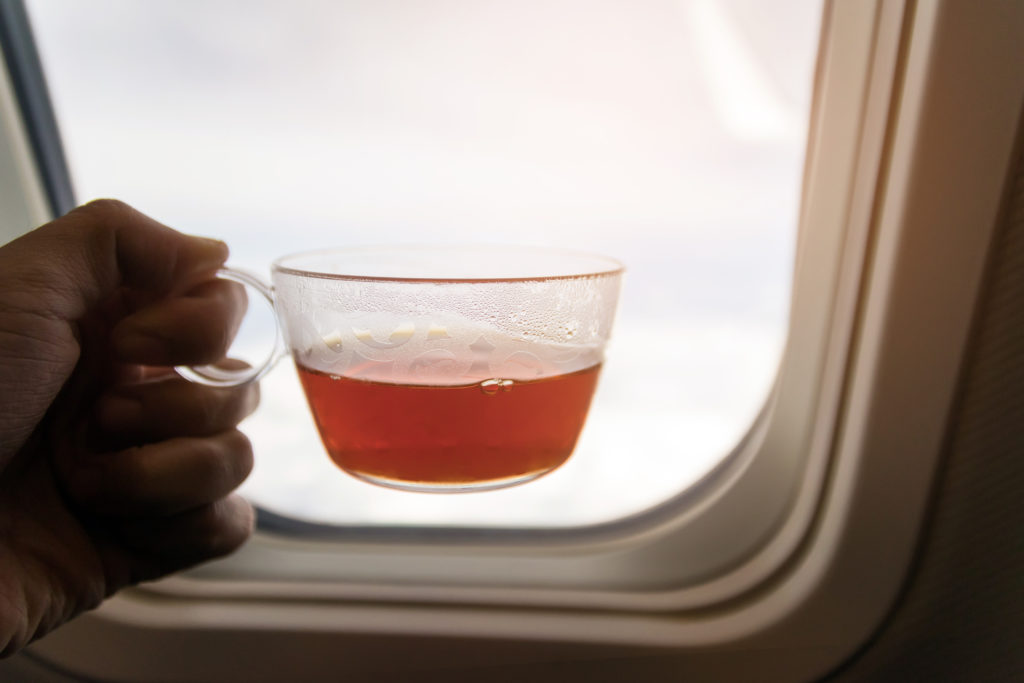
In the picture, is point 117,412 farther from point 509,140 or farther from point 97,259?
point 509,140

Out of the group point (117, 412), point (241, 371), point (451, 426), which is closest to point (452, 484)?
point (451, 426)

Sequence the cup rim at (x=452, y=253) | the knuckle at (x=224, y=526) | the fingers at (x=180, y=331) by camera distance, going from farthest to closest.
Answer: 1. the knuckle at (x=224, y=526)
2. the fingers at (x=180, y=331)
3. the cup rim at (x=452, y=253)

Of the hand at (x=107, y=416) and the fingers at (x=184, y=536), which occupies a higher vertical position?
the hand at (x=107, y=416)

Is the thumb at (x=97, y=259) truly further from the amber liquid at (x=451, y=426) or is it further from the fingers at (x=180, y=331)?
the amber liquid at (x=451, y=426)

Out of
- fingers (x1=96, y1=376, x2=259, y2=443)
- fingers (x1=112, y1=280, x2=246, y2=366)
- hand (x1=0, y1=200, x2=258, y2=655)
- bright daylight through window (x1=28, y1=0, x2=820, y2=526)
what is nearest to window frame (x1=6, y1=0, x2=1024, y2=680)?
bright daylight through window (x1=28, y1=0, x2=820, y2=526)

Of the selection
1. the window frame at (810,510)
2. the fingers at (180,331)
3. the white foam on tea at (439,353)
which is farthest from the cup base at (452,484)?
the window frame at (810,510)

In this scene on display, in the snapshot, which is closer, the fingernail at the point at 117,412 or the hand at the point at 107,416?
the hand at the point at 107,416
